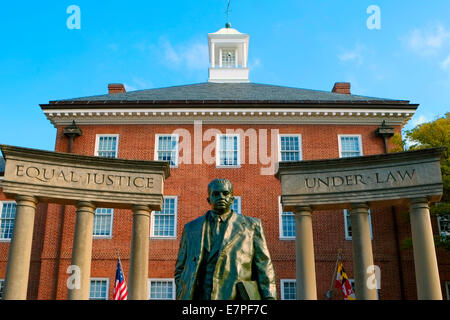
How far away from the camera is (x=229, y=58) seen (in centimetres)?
4300

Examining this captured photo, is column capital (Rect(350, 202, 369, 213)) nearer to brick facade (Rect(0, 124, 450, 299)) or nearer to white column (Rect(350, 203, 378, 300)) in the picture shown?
white column (Rect(350, 203, 378, 300))

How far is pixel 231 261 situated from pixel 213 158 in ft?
78.1

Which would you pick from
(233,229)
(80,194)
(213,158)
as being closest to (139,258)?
(80,194)

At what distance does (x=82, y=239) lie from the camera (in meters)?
20.0

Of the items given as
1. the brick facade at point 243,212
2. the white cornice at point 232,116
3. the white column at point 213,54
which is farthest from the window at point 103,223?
the white column at point 213,54

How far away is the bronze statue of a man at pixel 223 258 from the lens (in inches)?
225

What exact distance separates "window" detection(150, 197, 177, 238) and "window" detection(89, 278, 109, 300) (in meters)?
3.61

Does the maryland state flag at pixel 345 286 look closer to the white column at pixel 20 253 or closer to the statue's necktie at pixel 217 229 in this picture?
the white column at pixel 20 253

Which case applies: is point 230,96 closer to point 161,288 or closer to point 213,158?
point 213,158

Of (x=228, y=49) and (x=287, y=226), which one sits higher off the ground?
(x=228, y=49)

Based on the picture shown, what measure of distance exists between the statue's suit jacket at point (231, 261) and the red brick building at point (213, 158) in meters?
21.7

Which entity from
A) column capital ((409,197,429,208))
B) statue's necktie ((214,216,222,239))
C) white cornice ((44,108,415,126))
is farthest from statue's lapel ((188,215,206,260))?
white cornice ((44,108,415,126))
